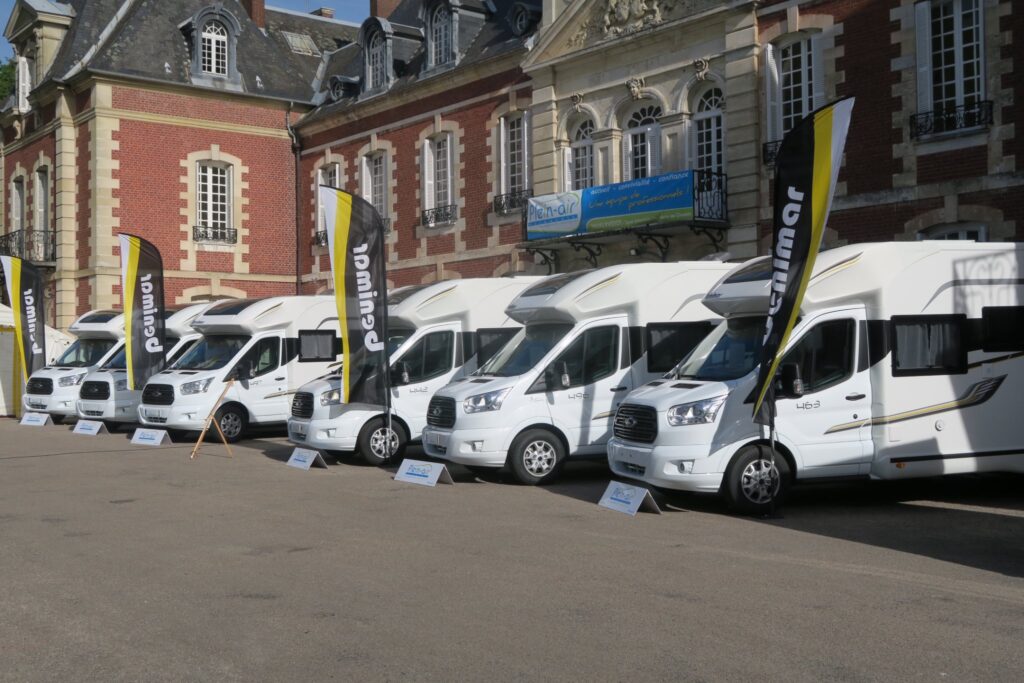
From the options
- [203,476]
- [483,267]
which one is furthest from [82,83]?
[203,476]

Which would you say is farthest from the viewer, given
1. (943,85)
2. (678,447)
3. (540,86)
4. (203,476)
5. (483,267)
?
(483,267)

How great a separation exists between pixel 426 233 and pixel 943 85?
14.0 metres

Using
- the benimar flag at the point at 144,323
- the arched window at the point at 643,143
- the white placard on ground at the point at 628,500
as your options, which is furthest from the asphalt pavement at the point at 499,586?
the arched window at the point at 643,143

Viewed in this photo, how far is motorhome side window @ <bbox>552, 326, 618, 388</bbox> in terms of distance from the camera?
544 inches

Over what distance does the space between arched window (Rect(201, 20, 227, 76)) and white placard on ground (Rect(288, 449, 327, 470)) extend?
20.5 metres

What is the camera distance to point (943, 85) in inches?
714

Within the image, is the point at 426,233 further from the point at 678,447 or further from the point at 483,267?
the point at 678,447

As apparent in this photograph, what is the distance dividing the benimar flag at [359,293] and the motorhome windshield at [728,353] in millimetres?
4436

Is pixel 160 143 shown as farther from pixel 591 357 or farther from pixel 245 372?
pixel 591 357

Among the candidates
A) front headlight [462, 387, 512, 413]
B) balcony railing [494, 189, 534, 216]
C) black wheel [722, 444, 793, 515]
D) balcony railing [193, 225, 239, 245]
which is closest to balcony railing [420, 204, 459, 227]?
balcony railing [494, 189, 534, 216]

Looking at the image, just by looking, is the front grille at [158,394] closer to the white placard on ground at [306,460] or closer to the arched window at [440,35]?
the white placard on ground at [306,460]

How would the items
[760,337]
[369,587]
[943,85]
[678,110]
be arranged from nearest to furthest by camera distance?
[369,587]
[760,337]
[943,85]
[678,110]

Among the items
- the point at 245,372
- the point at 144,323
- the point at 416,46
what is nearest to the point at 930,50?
the point at 245,372

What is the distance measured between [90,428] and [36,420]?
321 centimetres
